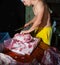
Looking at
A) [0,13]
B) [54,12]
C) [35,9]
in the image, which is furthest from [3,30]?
[35,9]

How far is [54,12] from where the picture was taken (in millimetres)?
4770

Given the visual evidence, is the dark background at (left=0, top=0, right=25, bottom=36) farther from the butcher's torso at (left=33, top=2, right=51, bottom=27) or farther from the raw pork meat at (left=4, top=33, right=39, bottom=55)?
the raw pork meat at (left=4, top=33, right=39, bottom=55)

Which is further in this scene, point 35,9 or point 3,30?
point 3,30

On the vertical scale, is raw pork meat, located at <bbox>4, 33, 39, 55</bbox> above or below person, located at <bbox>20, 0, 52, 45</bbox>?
below

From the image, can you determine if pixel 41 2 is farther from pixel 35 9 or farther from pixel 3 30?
pixel 3 30

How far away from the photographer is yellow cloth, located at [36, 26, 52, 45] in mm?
3404

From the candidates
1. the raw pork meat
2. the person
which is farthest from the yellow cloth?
the raw pork meat

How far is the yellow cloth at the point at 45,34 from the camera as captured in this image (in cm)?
340

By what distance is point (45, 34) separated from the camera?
3.42m

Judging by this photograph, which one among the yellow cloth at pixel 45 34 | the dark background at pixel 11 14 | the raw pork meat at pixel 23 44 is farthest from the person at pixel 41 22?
the dark background at pixel 11 14

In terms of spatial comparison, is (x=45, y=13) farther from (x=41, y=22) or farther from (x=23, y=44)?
(x=23, y=44)

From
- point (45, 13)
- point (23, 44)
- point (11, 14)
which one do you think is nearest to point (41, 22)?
point (45, 13)

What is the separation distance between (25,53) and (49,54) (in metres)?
0.27

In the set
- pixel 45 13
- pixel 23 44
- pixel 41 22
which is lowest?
pixel 23 44
